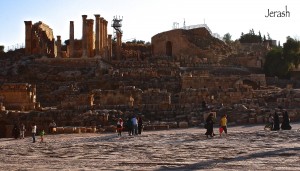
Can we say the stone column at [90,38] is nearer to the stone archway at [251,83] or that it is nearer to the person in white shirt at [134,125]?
the stone archway at [251,83]

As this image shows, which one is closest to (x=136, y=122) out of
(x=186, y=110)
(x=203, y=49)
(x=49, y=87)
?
(x=186, y=110)

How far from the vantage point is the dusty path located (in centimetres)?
1191

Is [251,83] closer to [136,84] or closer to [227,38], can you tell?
[136,84]

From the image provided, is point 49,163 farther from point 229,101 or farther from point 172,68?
point 172,68

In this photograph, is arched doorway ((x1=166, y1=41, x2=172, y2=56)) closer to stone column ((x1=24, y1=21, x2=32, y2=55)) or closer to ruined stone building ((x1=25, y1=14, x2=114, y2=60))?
ruined stone building ((x1=25, y1=14, x2=114, y2=60))

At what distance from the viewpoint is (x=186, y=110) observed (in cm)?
3005

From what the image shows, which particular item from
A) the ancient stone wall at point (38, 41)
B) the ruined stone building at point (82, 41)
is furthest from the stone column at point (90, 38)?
the ancient stone wall at point (38, 41)

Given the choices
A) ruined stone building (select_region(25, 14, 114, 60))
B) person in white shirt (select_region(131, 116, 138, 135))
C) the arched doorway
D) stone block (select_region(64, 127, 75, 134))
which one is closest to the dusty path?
person in white shirt (select_region(131, 116, 138, 135))

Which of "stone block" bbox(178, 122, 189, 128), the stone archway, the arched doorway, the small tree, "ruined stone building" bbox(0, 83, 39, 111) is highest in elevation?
the small tree

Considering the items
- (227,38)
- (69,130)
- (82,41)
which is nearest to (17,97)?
(69,130)

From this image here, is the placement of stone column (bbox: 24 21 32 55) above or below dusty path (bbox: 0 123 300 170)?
above

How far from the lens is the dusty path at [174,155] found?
11906mm

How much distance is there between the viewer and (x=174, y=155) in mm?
13664

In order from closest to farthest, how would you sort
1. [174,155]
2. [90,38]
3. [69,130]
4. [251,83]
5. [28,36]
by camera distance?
[174,155]
[69,130]
[251,83]
[90,38]
[28,36]
